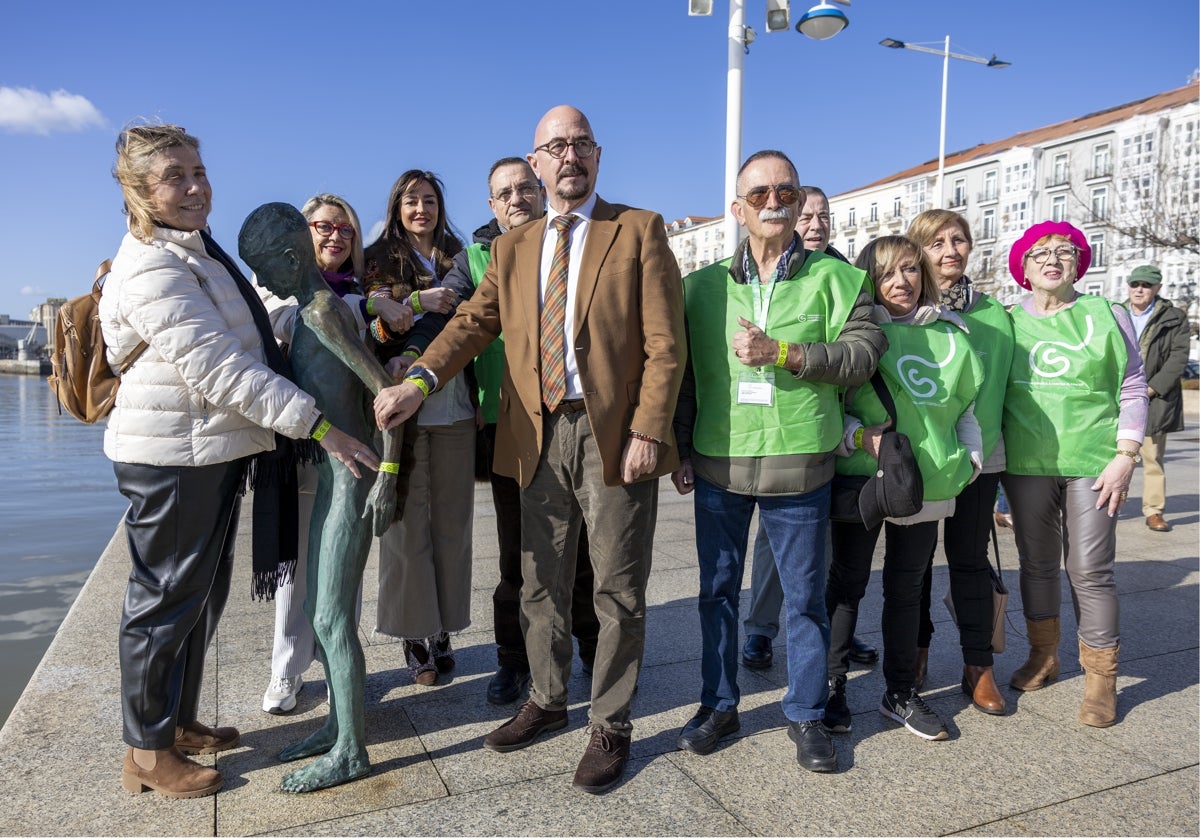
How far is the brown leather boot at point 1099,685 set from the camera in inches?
134

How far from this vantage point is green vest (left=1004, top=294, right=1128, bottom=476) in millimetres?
3520

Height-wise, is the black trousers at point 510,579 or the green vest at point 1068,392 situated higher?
the green vest at point 1068,392

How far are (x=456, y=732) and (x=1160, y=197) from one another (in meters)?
28.6

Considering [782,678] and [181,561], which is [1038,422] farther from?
[181,561]

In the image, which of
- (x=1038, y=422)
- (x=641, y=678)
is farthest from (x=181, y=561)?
(x=1038, y=422)

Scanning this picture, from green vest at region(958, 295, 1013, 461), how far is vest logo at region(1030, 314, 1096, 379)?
12 cm

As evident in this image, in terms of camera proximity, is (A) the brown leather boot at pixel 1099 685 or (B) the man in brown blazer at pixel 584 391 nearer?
(B) the man in brown blazer at pixel 584 391

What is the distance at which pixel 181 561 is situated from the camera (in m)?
2.78

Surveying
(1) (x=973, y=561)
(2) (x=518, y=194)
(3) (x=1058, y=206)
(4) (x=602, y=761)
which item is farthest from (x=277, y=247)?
(3) (x=1058, y=206)

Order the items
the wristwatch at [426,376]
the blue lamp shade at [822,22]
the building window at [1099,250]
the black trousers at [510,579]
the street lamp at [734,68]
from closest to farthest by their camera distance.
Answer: the wristwatch at [426,376], the black trousers at [510,579], the street lamp at [734,68], the blue lamp shade at [822,22], the building window at [1099,250]

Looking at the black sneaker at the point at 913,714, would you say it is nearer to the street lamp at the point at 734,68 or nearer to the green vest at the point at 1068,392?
the green vest at the point at 1068,392

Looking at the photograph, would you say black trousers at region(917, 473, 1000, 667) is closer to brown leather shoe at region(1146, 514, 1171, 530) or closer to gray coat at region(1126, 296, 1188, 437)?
brown leather shoe at region(1146, 514, 1171, 530)

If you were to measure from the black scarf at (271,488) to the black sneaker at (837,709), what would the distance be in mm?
2132

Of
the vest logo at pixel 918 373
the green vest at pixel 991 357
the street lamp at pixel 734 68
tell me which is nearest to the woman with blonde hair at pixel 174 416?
the vest logo at pixel 918 373
